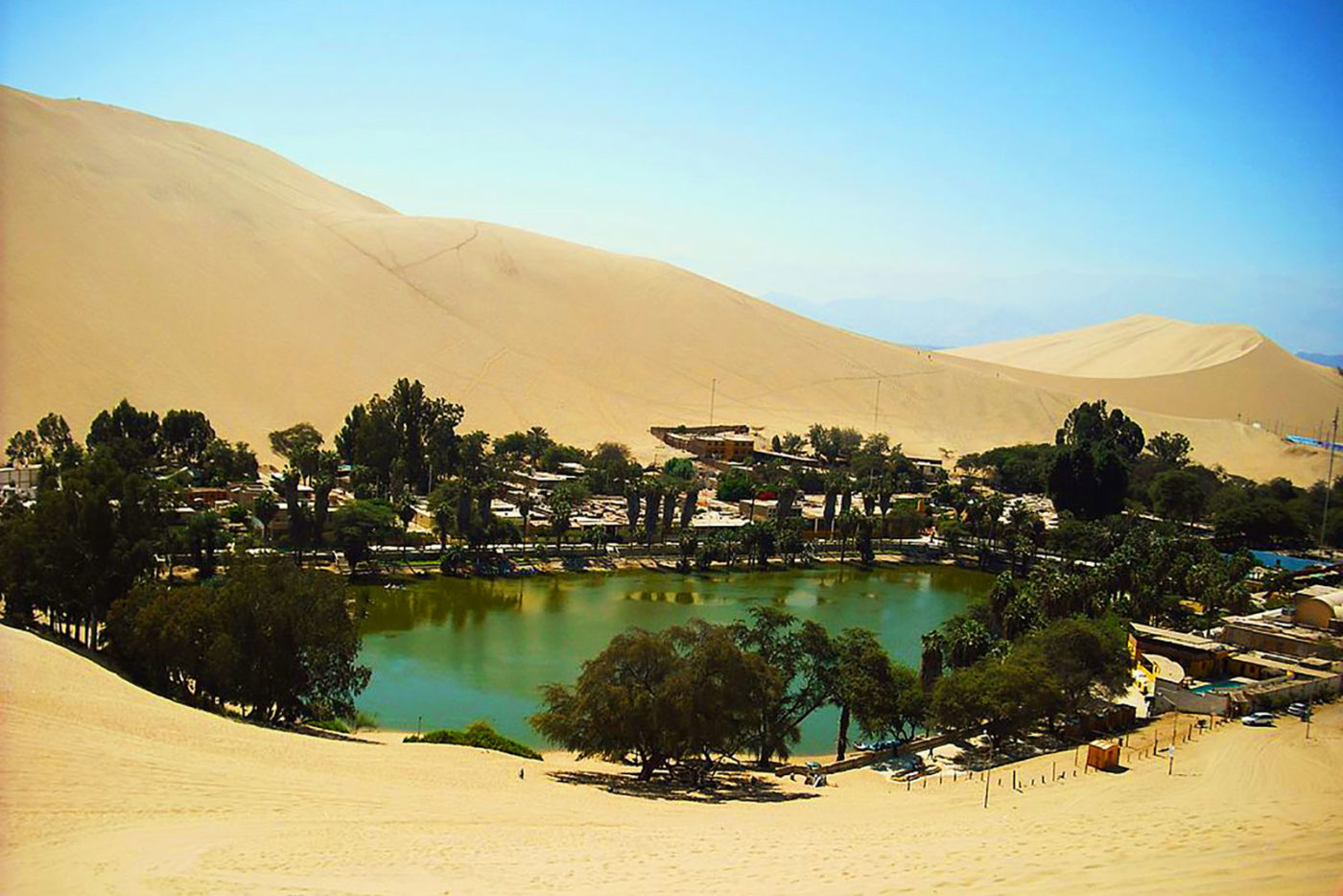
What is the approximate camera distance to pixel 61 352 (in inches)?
2371

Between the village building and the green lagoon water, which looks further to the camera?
the village building

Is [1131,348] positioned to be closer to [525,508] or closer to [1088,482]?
[1088,482]

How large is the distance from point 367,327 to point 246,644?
→ 62.8 meters

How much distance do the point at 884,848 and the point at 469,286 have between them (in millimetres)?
84818

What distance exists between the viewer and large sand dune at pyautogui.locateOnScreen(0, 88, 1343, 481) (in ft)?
212

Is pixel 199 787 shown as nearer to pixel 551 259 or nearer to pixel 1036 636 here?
pixel 1036 636

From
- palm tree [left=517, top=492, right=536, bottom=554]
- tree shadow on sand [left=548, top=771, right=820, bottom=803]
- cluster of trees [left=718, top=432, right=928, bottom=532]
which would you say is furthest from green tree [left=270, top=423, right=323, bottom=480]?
tree shadow on sand [left=548, top=771, right=820, bottom=803]

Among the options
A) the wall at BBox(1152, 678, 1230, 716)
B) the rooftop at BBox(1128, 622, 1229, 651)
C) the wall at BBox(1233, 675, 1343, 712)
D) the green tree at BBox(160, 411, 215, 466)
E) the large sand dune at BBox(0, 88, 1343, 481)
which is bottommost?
the wall at BBox(1152, 678, 1230, 716)

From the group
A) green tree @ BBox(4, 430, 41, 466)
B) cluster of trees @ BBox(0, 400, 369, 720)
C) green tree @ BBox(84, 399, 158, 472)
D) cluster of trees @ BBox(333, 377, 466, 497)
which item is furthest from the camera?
cluster of trees @ BBox(333, 377, 466, 497)

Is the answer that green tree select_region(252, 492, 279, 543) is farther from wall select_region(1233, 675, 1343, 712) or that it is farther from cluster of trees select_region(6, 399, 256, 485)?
wall select_region(1233, 675, 1343, 712)

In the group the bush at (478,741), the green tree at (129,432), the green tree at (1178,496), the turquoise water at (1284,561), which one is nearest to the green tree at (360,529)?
the green tree at (129,432)

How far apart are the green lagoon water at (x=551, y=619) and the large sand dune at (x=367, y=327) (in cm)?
2686

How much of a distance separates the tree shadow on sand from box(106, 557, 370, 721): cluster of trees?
5.50m

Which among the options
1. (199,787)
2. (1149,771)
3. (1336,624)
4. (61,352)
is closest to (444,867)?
(199,787)
